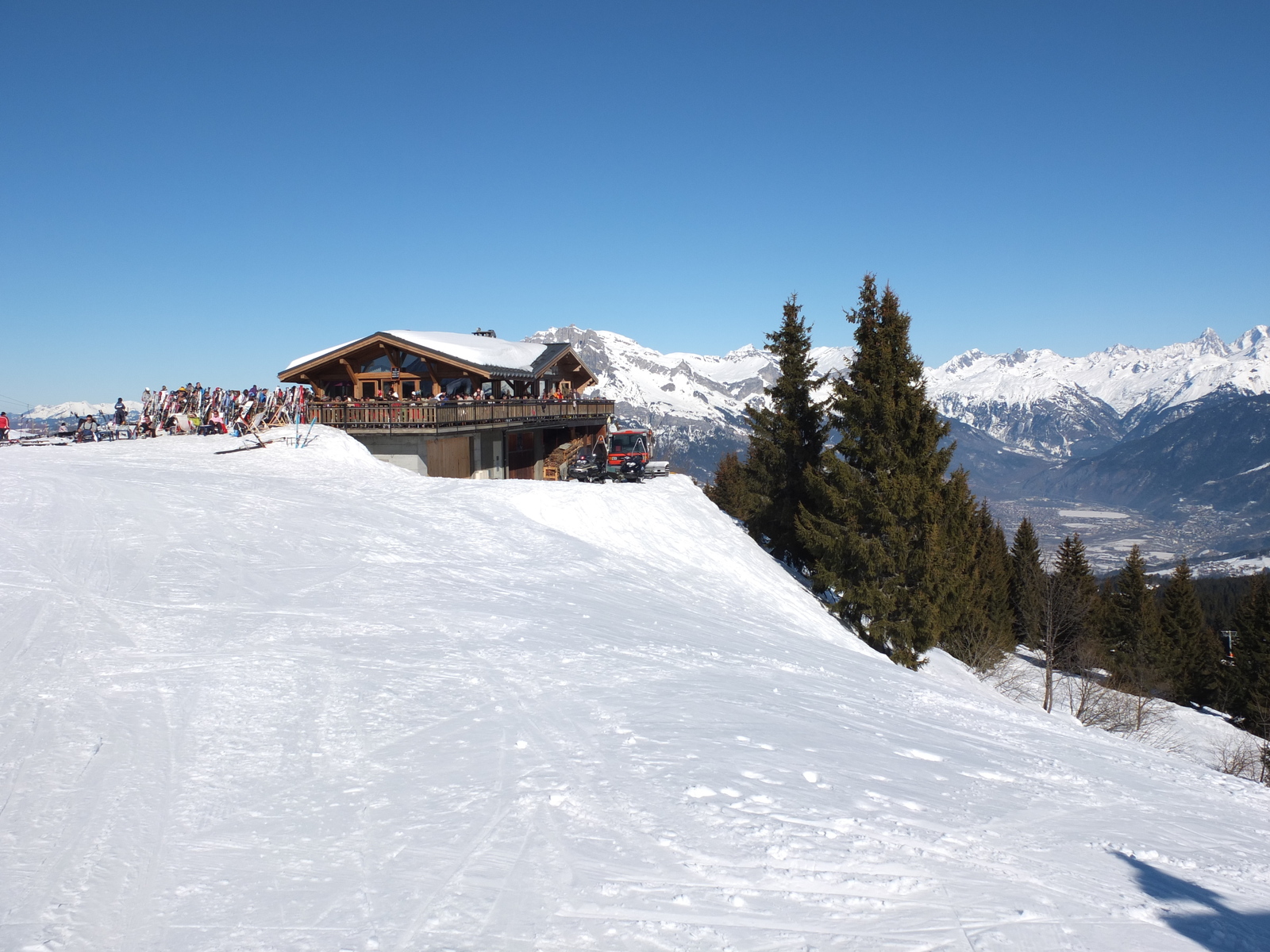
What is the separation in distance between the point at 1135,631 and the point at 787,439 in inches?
1384

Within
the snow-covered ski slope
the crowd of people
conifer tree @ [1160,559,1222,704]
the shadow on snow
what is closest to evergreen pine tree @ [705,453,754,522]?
the crowd of people

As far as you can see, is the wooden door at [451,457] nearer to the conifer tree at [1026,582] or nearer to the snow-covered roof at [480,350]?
the snow-covered roof at [480,350]

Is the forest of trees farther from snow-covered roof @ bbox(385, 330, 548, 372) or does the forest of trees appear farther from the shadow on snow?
the shadow on snow

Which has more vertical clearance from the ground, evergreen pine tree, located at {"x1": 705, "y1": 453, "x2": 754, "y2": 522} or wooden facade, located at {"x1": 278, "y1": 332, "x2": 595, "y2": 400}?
wooden facade, located at {"x1": 278, "y1": 332, "x2": 595, "y2": 400}

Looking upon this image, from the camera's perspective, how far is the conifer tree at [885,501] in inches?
948

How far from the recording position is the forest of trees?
79.7 ft

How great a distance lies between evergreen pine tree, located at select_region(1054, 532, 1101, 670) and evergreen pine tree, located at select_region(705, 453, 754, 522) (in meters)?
17.3

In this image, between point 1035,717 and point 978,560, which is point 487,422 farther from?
point 978,560

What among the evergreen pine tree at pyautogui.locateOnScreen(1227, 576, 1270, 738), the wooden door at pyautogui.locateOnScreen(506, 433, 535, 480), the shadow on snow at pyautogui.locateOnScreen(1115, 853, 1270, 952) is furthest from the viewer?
the evergreen pine tree at pyautogui.locateOnScreen(1227, 576, 1270, 738)

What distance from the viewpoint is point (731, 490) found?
51.1 m

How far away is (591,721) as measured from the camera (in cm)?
888

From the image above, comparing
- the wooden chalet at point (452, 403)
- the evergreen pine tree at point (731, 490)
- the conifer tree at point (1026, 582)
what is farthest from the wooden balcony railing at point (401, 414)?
the conifer tree at point (1026, 582)

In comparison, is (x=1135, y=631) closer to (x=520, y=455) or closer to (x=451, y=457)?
(x=520, y=455)

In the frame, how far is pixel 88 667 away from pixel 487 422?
84.1ft
